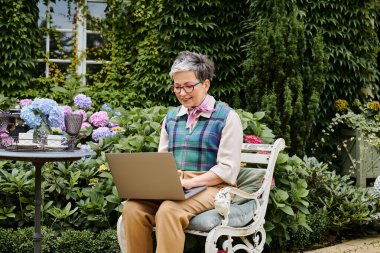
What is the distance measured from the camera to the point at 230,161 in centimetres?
329

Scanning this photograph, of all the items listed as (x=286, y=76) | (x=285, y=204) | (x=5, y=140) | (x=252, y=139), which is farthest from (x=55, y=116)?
(x=286, y=76)

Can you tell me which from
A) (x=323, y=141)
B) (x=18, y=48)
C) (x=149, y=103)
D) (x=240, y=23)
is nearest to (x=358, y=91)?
(x=323, y=141)

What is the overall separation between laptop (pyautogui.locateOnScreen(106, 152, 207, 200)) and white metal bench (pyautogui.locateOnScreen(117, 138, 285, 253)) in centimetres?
16

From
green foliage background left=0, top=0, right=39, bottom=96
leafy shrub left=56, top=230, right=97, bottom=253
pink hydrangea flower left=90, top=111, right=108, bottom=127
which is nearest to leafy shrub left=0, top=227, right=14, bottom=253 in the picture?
leafy shrub left=56, top=230, right=97, bottom=253

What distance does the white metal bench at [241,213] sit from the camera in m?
3.17

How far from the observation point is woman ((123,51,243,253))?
10.5 feet

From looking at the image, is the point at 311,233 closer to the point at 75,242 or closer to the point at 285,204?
the point at 285,204

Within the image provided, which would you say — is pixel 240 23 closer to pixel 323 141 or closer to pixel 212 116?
pixel 323 141

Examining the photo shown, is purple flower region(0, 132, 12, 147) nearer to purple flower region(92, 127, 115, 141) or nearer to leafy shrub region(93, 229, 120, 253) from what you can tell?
leafy shrub region(93, 229, 120, 253)

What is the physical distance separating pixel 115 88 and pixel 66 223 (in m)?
3.15

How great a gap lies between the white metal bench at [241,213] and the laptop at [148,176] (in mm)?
161

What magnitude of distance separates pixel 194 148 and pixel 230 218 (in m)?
0.44

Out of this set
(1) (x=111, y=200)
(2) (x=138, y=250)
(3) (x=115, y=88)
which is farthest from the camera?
(3) (x=115, y=88)

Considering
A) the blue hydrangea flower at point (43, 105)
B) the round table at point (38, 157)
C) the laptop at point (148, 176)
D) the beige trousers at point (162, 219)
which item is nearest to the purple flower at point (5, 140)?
the round table at point (38, 157)
